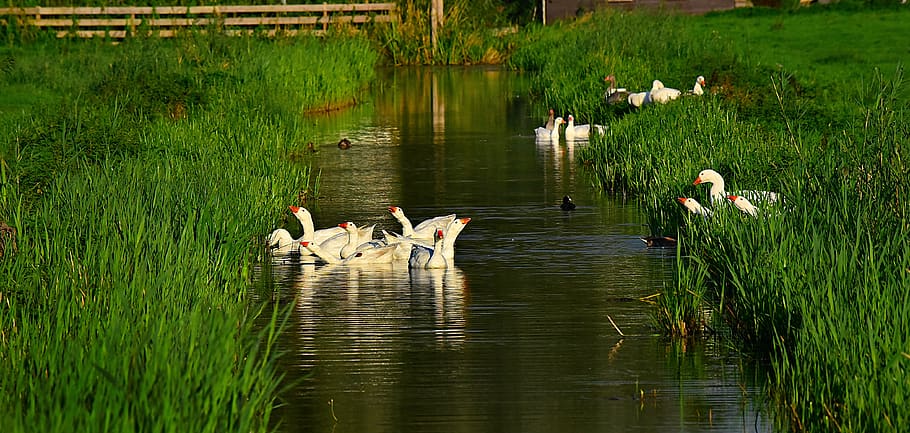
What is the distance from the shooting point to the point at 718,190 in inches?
535

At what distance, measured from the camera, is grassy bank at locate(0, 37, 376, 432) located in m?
6.59

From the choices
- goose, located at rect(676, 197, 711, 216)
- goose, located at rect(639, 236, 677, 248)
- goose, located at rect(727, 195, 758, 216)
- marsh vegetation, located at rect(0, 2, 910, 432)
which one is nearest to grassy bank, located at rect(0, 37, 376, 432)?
marsh vegetation, located at rect(0, 2, 910, 432)

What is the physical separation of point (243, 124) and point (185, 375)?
13.4 meters

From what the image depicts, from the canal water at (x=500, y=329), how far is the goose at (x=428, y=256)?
5.0 inches

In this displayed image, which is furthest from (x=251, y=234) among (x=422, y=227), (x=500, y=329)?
(x=500, y=329)

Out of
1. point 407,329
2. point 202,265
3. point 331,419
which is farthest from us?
point 407,329

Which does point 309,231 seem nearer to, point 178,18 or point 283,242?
point 283,242

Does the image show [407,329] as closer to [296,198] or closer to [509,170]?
[296,198]

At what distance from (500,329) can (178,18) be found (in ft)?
112

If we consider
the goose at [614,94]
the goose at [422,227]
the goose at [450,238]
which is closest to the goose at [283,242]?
the goose at [422,227]

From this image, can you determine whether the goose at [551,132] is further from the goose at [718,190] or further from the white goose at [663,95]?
the goose at [718,190]

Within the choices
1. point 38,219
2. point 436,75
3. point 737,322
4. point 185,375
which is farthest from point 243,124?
point 436,75

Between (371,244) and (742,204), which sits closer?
(742,204)

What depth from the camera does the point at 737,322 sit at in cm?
1040
